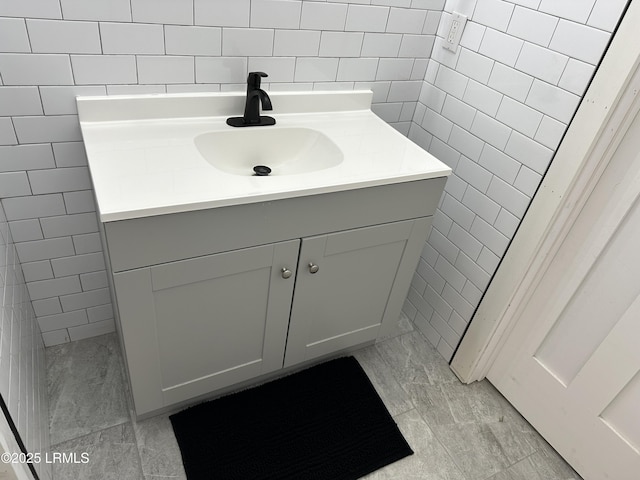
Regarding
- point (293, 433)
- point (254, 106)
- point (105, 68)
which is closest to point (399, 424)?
point (293, 433)

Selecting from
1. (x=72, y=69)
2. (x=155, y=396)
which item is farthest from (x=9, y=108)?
(x=155, y=396)

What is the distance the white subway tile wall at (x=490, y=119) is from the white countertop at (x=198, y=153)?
0.96 ft

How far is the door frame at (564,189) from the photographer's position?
1.18m

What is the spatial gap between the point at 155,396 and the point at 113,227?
26.1 inches

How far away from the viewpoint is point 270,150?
1.53 metres

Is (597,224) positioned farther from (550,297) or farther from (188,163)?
(188,163)

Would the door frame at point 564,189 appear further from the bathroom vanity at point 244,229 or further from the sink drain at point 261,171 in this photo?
the sink drain at point 261,171

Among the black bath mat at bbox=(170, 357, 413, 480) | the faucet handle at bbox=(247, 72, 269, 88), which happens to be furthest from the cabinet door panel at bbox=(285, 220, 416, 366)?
the faucet handle at bbox=(247, 72, 269, 88)

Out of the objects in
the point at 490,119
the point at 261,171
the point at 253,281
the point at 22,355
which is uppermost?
the point at 490,119

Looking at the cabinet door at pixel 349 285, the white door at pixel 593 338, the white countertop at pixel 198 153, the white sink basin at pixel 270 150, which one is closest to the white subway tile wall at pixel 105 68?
the white countertop at pixel 198 153

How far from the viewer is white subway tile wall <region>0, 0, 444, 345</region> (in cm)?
122

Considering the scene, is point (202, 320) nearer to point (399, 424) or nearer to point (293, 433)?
point (293, 433)

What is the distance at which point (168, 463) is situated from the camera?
1.46m

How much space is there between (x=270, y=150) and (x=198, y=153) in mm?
301
